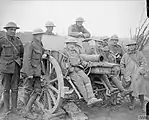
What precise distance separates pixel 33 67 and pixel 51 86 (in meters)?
0.52

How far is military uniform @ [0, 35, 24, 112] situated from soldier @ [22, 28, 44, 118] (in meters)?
0.25

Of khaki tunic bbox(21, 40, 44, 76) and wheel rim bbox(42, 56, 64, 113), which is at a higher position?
khaki tunic bbox(21, 40, 44, 76)

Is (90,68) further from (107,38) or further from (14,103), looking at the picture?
(107,38)

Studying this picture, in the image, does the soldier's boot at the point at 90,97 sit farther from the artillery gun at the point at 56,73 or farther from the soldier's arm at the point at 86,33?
the soldier's arm at the point at 86,33

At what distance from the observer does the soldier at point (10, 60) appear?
13.5 feet

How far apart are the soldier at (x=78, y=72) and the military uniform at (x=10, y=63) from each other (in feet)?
3.08

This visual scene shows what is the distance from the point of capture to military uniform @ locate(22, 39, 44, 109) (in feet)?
13.3

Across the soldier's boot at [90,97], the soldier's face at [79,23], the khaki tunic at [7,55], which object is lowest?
the soldier's boot at [90,97]

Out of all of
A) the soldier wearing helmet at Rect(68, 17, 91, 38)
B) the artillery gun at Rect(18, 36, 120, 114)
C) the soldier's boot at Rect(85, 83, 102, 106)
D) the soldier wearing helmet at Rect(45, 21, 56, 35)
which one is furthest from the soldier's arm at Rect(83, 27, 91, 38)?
the soldier's boot at Rect(85, 83, 102, 106)

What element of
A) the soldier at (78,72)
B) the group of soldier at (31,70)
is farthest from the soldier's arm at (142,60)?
the soldier at (78,72)

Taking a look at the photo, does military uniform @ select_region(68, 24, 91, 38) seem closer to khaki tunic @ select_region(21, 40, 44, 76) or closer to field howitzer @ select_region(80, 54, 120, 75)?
field howitzer @ select_region(80, 54, 120, 75)

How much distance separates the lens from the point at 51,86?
14.1 ft

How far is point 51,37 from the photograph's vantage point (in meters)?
5.05

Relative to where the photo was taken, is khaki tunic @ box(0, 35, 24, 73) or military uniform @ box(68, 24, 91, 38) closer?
khaki tunic @ box(0, 35, 24, 73)
